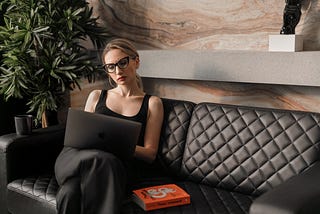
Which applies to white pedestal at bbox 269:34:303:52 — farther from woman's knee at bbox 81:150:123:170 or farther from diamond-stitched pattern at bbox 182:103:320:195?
woman's knee at bbox 81:150:123:170

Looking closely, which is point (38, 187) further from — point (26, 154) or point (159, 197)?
point (159, 197)

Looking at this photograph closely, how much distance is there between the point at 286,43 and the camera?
2287mm

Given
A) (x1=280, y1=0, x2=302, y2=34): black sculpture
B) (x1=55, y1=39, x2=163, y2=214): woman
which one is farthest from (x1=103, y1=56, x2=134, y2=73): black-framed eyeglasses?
(x1=280, y1=0, x2=302, y2=34): black sculpture

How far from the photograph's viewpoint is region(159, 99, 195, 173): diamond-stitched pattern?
7.95 feet

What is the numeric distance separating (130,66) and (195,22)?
0.63 meters

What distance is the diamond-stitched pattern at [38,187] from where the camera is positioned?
2.16m

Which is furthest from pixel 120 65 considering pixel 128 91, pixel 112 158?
pixel 112 158

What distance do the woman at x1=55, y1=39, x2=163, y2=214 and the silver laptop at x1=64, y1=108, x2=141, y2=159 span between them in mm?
61

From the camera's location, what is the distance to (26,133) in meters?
2.49

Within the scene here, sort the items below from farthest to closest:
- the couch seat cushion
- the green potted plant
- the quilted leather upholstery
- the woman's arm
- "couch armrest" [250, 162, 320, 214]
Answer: the green potted plant < the woman's arm < the quilted leather upholstery < the couch seat cushion < "couch armrest" [250, 162, 320, 214]

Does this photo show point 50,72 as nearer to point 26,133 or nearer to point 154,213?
point 26,133

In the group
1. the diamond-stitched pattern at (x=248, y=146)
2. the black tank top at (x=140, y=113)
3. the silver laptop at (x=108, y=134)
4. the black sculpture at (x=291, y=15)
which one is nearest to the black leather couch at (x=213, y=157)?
the diamond-stitched pattern at (x=248, y=146)

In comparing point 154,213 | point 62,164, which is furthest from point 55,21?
point 154,213

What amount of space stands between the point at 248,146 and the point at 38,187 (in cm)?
109
